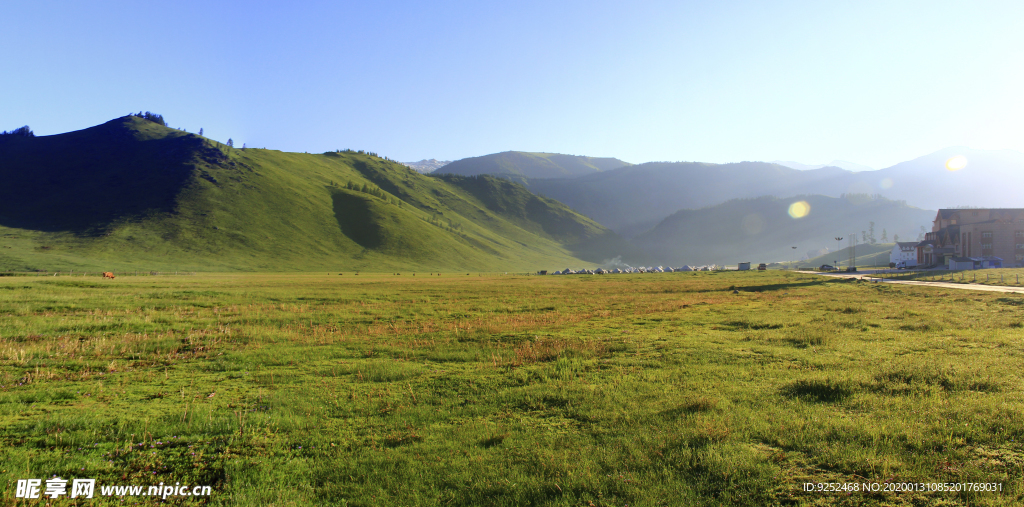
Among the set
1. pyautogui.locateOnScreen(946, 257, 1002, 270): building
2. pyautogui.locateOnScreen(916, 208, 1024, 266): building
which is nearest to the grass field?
pyautogui.locateOnScreen(946, 257, 1002, 270): building

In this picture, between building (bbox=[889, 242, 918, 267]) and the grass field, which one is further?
building (bbox=[889, 242, 918, 267])

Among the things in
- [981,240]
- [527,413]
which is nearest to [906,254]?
[981,240]

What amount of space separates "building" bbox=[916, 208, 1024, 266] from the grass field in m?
119

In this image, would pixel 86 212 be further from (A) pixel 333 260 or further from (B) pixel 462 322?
(B) pixel 462 322

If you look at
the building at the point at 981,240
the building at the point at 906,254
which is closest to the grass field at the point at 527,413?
the building at the point at 981,240

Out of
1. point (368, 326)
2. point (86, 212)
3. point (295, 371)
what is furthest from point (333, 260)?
point (295, 371)

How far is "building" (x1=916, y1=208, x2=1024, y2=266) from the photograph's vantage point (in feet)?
339

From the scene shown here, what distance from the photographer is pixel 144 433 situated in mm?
9852

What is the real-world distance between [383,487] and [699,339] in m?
16.3

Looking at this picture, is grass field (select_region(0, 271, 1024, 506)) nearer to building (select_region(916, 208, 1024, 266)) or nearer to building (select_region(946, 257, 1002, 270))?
building (select_region(946, 257, 1002, 270))

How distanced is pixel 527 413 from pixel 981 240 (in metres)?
145

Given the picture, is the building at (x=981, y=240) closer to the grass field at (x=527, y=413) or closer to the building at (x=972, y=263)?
the building at (x=972, y=263)

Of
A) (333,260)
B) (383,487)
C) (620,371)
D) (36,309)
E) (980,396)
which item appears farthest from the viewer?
(333,260)

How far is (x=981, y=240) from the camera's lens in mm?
105312
